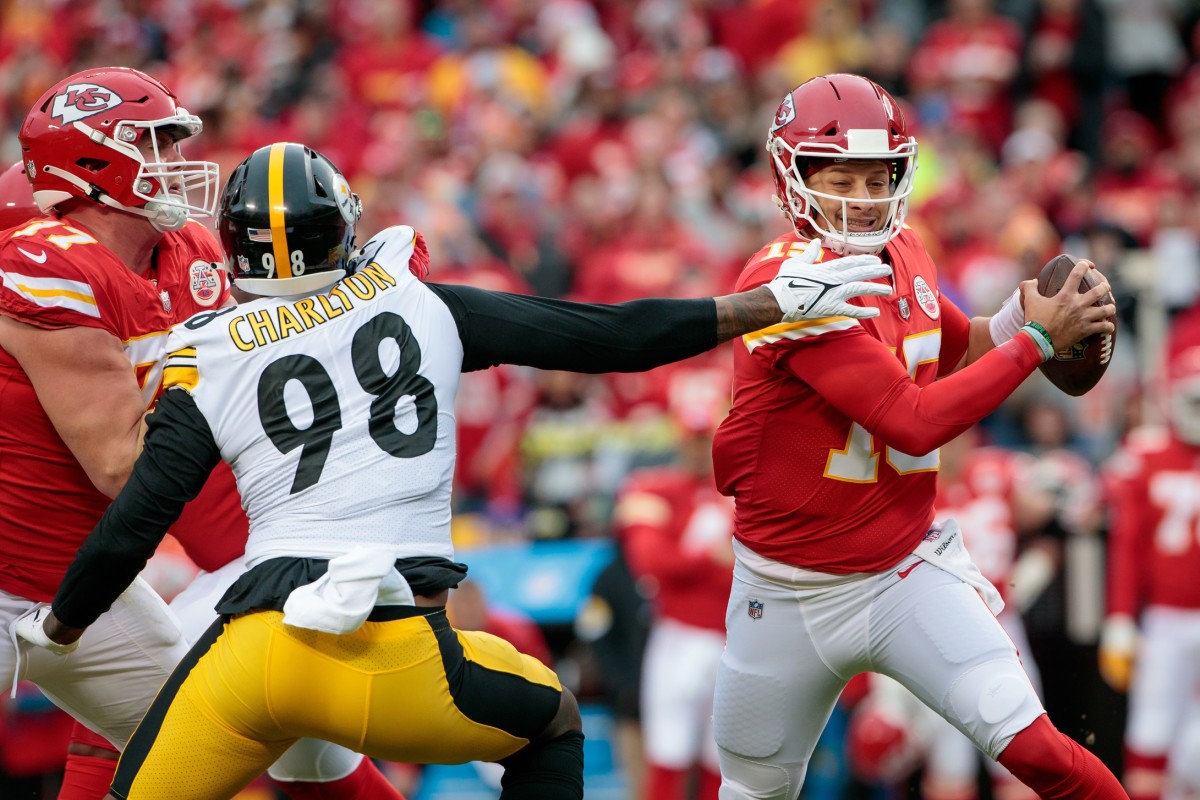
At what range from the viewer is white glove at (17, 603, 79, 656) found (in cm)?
414

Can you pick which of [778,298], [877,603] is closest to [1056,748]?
[877,603]

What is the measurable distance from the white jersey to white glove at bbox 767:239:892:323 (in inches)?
34.2

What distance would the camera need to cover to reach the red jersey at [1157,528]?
25.4 ft

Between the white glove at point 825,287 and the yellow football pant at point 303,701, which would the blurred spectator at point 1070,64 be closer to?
the white glove at point 825,287

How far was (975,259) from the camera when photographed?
31.2 feet

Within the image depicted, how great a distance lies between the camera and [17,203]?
484cm

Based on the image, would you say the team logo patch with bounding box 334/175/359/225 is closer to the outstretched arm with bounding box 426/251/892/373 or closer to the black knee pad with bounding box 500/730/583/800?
the outstretched arm with bounding box 426/251/892/373

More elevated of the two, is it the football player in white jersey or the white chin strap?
the white chin strap

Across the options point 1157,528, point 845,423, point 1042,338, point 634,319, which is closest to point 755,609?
point 845,423

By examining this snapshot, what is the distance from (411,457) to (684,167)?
24.8ft

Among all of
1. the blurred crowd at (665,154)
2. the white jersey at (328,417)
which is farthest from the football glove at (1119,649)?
the white jersey at (328,417)

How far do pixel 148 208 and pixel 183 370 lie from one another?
0.87 metres

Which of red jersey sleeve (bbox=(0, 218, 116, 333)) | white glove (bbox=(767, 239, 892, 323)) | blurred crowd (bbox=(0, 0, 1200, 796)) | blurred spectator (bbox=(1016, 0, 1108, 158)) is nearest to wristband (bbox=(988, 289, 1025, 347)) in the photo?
white glove (bbox=(767, 239, 892, 323))

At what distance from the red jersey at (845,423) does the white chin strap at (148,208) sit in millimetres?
1527
